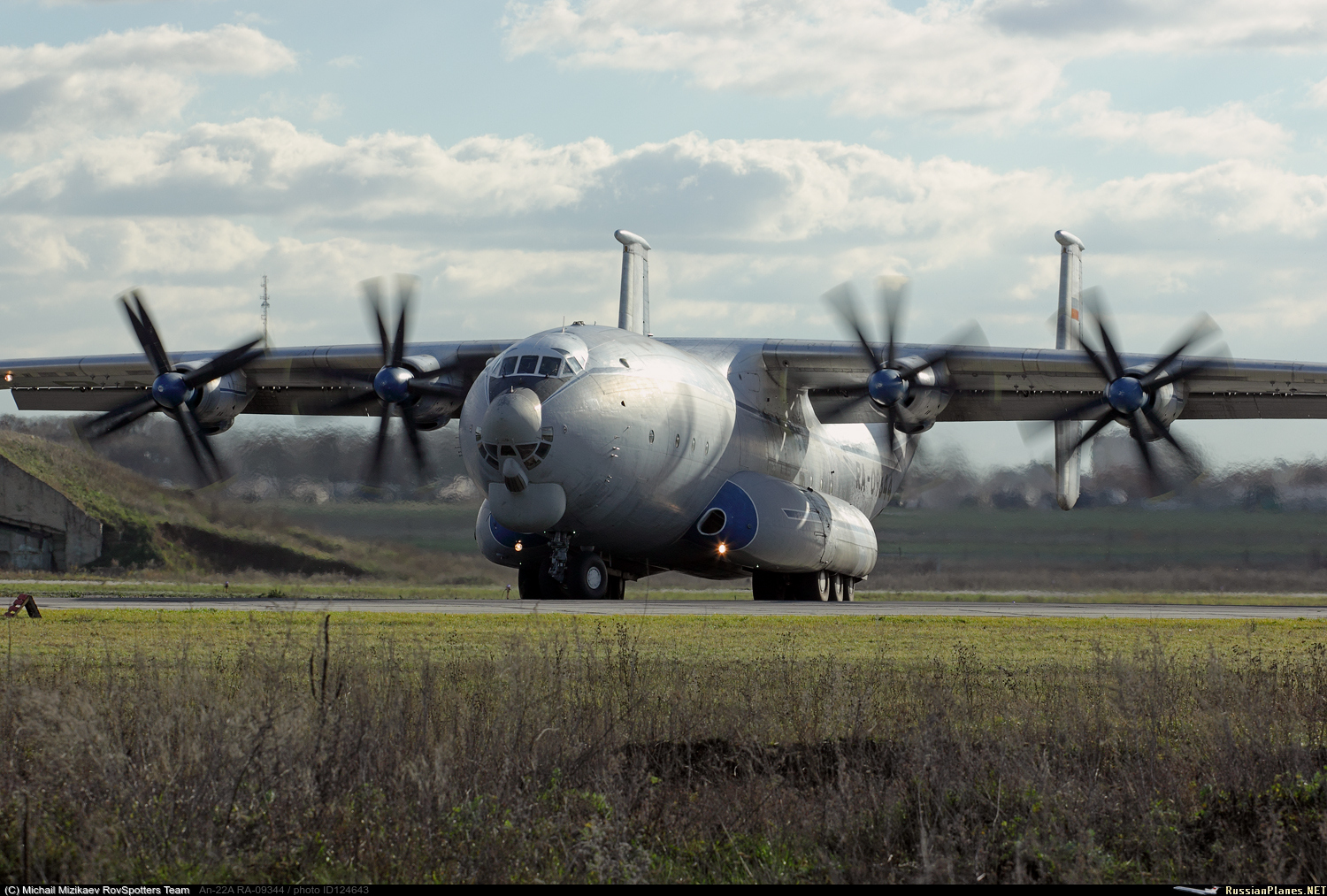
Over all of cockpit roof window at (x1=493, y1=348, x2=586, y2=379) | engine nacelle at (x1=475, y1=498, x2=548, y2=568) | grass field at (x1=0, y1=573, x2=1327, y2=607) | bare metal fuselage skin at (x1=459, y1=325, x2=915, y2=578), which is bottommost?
grass field at (x1=0, y1=573, x2=1327, y2=607)

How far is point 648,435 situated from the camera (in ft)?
78.0

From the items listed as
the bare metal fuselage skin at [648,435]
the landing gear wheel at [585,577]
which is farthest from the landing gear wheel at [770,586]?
the landing gear wheel at [585,577]

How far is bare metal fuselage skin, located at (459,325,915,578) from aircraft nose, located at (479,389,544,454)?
17cm

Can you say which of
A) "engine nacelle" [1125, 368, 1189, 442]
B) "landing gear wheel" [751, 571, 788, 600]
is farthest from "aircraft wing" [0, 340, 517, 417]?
"engine nacelle" [1125, 368, 1189, 442]

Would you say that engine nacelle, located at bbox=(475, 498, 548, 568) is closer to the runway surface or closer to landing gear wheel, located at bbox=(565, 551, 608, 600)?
landing gear wheel, located at bbox=(565, 551, 608, 600)

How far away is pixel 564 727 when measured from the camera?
340 inches

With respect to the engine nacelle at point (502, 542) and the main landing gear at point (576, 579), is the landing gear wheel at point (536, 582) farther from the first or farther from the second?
the engine nacelle at point (502, 542)

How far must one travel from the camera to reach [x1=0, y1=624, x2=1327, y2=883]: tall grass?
6625 millimetres

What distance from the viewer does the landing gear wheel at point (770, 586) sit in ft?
96.9

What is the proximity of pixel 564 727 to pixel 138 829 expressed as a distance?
2.80 meters

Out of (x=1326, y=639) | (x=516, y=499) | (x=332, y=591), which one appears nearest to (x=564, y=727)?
(x=1326, y=639)

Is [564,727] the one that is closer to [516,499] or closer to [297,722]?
[297,722]

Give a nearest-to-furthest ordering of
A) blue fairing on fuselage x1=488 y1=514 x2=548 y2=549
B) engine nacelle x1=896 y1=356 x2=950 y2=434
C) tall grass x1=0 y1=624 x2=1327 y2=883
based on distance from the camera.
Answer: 1. tall grass x1=0 y1=624 x2=1327 y2=883
2. blue fairing on fuselage x1=488 y1=514 x2=548 y2=549
3. engine nacelle x1=896 y1=356 x2=950 y2=434

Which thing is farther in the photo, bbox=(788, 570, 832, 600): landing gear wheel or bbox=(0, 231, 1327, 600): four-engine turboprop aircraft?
bbox=(788, 570, 832, 600): landing gear wheel
